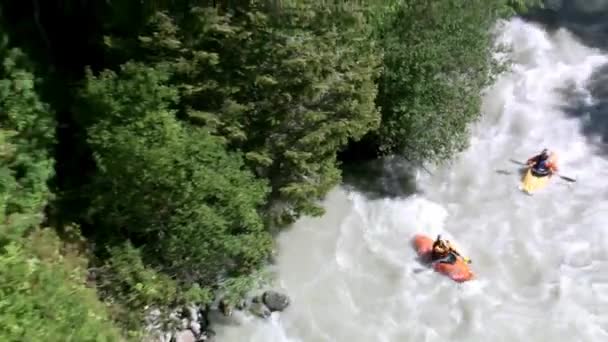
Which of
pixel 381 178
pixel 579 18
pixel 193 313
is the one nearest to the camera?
pixel 193 313

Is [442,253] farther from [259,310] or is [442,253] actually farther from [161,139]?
[161,139]

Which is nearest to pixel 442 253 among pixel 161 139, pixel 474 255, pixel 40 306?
pixel 474 255

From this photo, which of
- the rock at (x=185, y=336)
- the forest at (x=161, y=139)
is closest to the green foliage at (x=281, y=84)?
the forest at (x=161, y=139)

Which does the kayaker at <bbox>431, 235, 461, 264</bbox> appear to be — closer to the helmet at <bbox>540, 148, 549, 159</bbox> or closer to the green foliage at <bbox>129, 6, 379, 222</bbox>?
the green foliage at <bbox>129, 6, 379, 222</bbox>

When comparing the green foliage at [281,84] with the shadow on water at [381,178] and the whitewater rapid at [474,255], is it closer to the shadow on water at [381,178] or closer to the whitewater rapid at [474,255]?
the whitewater rapid at [474,255]

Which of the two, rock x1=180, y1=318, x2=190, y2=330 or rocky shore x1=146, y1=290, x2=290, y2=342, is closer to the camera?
rocky shore x1=146, y1=290, x2=290, y2=342

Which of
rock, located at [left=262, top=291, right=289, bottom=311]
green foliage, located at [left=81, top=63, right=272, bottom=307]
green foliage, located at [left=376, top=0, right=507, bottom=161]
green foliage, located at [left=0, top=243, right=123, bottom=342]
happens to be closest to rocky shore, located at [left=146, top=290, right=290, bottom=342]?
rock, located at [left=262, top=291, right=289, bottom=311]
